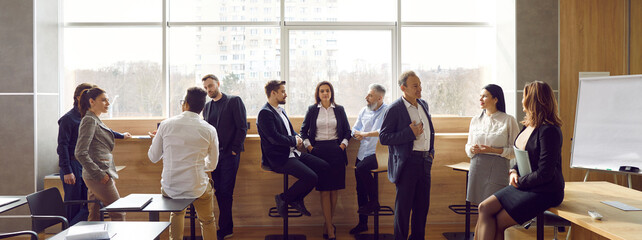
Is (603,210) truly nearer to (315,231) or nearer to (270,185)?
(315,231)

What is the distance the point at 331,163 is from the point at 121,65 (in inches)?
122

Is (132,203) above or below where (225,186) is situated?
above

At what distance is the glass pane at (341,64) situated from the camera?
578cm

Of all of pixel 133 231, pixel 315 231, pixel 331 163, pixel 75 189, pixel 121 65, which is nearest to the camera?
pixel 133 231

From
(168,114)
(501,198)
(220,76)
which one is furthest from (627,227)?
(168,114)

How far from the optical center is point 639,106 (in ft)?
12.8

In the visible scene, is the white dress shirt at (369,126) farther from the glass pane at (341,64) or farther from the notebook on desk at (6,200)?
the notebook on desk at (6,200)

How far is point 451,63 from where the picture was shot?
584cm

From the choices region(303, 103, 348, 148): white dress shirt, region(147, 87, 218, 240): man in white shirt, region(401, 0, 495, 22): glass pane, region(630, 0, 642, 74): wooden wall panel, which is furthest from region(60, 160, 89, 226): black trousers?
region(630, 0, 642, 74): wooden wall panel

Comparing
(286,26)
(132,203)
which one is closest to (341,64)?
(286,26)

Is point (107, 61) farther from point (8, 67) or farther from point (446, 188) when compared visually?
point (446, 188)

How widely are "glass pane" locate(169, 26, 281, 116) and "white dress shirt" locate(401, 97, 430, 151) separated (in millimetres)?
2398

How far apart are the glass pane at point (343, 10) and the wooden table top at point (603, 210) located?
3264mm

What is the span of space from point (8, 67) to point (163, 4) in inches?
74.1
